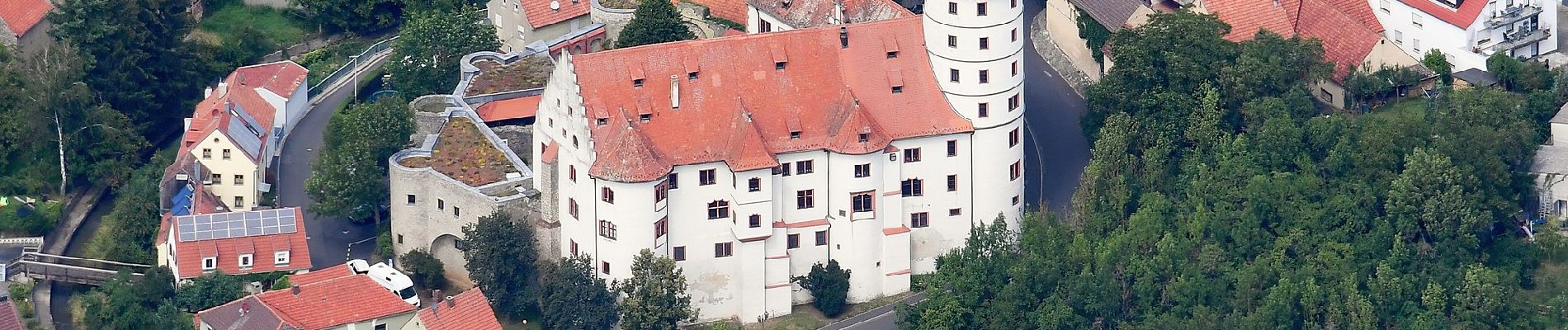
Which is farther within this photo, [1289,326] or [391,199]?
[391,199]

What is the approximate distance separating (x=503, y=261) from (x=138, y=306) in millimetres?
17245

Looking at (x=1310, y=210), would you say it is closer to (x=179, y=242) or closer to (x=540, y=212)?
(x=540, y=212)

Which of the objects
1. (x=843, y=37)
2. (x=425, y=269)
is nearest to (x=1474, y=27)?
(x=843, y=37)

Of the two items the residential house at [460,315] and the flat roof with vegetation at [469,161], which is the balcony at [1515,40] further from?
the residential house at [460,315]

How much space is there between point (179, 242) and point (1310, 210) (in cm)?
5287

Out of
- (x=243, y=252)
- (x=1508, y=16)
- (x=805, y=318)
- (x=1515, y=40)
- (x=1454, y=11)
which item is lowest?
(x=805, y=318)

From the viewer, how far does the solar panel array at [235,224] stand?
7736 inches

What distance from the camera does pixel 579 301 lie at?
18875 cm

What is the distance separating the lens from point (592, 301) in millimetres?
189000

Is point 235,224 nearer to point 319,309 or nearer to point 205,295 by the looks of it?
Answer: point 205,295

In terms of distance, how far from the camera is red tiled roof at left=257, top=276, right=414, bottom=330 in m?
188

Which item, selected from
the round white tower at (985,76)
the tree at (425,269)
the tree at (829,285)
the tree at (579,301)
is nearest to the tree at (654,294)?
the tree at (579,301)

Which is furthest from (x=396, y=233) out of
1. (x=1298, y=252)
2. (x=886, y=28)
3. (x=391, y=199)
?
(x=1298, y=252)

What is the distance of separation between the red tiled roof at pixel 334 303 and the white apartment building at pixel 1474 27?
5045 cm
